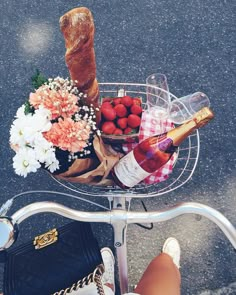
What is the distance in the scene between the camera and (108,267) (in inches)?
88.7

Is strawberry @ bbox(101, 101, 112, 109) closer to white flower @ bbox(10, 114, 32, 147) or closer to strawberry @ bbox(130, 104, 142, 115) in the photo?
strawberry @ bbox(130, 104, 142, 115)

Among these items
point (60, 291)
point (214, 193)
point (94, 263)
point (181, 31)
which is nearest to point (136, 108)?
point (94, 263)

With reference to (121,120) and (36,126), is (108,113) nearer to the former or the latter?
(121,120)

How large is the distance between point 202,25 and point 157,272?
1.57 m

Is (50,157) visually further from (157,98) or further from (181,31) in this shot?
(181,31)

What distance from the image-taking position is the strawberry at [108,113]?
163cm

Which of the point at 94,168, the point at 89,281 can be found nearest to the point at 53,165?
the point at 94,168

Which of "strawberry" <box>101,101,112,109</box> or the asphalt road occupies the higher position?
the asphalt road

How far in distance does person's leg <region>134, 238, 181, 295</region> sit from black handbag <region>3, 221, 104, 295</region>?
0.46 m

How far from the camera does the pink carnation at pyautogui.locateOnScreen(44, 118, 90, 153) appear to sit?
4.38 ft

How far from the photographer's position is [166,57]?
2.70 metres

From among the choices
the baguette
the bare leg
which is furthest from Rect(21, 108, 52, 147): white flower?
the bare leg

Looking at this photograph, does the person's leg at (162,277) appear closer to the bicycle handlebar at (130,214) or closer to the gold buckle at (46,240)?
the bicycle handlebar at (130,214)

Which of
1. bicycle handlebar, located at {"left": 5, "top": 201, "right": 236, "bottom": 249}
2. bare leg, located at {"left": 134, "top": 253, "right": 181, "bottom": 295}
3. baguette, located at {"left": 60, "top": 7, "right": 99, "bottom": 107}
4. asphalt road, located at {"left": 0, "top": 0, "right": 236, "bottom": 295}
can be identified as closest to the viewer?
baguette, located at {"left": 60, "top": 7, "right": 99, "bottom": 107}
